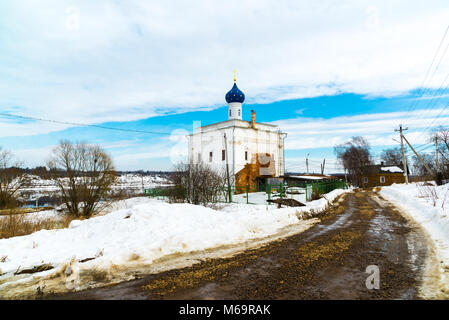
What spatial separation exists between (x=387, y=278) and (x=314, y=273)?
3.96 feet

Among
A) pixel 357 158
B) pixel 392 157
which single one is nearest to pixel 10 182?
pixel 357 158

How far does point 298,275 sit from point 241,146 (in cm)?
3201

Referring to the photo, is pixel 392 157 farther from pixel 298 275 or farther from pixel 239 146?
pixel 298 275

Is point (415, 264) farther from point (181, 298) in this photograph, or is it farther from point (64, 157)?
point (64, 157)

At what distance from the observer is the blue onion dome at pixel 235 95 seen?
37.8 m

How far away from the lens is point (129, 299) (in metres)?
3.96

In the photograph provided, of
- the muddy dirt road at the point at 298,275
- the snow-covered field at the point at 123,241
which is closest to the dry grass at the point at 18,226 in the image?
the snow-covered field at the point at 123,241

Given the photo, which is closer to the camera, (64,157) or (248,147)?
(64,157)

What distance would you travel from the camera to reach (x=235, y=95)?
37.9m

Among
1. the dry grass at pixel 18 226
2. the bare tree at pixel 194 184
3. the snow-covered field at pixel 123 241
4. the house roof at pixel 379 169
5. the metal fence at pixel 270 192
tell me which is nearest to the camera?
the snow-covered field at pixel 123 241

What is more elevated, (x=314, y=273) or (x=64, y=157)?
(x=64, y=157)

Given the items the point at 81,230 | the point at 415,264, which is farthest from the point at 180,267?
the point at 415,264

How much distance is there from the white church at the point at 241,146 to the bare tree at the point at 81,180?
12240mm

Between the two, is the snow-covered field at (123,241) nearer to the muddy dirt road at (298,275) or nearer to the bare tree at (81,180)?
the muddy dirt road at (298,275)
